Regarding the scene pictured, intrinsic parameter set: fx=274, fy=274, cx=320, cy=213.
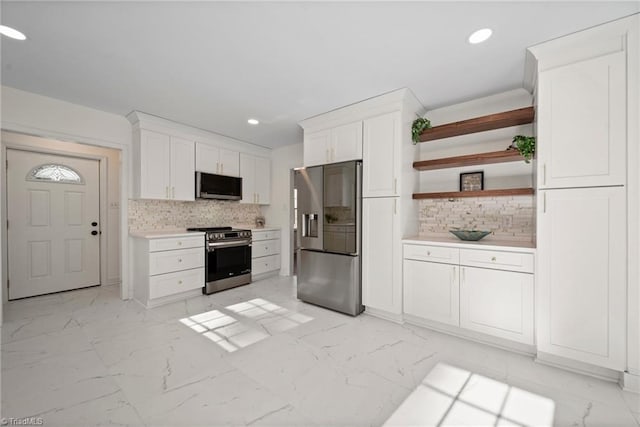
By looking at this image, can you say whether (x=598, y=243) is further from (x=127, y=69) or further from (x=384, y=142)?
(x=127, y=69)

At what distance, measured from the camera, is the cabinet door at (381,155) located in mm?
2885

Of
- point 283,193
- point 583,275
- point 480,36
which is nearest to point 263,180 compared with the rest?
point 283,193

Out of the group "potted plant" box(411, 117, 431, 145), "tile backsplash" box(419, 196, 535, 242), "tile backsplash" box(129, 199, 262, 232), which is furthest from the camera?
"tile backsplash" box(129, 199, 262, 232)

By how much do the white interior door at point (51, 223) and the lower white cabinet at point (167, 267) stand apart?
4.02 ft

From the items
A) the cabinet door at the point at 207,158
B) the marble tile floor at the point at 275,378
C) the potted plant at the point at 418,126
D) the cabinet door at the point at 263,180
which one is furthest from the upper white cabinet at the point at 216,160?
the potted plant at the point at 418,126

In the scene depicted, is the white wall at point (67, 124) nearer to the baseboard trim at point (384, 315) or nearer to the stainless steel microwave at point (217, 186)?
the stainless steel microwave at point (217, 186)

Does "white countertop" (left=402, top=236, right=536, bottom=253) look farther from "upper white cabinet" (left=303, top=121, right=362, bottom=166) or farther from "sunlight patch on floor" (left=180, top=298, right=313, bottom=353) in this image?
"sunlight patch on floor" (left=180, top=298, right=313, bottom=353)

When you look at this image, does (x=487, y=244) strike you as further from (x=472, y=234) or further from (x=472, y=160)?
(x=472, y=160)

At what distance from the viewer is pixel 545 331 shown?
2.07m

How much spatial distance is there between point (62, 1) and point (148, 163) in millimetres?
2135

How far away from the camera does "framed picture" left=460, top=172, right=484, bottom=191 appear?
2.90 meters

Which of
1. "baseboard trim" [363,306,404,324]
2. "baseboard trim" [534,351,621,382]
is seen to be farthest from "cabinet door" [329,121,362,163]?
"baseboard trim" [534,351,621,382]

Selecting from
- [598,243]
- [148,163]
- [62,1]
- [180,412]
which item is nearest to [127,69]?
[62,1]

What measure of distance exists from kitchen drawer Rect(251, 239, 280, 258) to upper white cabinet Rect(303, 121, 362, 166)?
1796 millimetres
